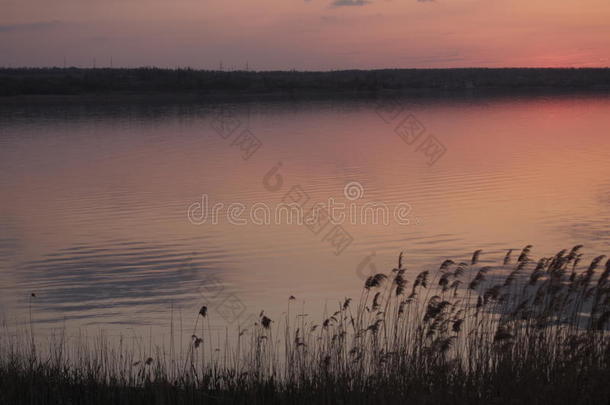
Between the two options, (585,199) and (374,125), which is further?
(374,125)

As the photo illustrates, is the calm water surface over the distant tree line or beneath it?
beneath

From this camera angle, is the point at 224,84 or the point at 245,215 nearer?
the point at 245,215

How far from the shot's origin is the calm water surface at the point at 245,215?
27.5 ft

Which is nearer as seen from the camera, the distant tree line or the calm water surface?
the calm water surface

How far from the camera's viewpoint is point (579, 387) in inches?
176

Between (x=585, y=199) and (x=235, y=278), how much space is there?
7.83m

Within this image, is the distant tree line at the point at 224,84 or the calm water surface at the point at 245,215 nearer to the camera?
the calm water surface at the point at 245,215

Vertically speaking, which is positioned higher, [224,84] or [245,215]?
[224,84]

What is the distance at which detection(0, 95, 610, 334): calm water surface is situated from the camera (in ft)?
27.5

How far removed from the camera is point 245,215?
13109mm

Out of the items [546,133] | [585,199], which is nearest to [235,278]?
[585,199]

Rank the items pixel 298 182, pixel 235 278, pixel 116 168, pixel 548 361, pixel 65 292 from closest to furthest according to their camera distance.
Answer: pixel 548 361 → pixel 65 292 → pixel 235 278 → pixel 298 182 → pixel 116 168

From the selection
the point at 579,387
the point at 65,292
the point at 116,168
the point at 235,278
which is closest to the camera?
the point at 579,387

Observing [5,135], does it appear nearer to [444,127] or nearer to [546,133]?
[444,127]
